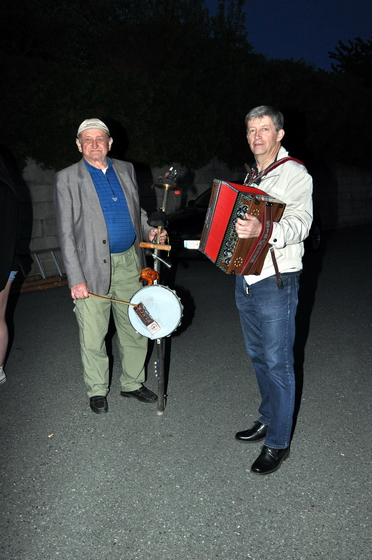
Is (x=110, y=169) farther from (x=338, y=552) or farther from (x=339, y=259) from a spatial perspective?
(x=339, y=259)

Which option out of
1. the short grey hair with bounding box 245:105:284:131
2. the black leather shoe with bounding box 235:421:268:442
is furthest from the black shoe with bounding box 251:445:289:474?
the short grey hair with bounding box 245:105:284:131

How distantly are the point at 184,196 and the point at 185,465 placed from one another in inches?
426

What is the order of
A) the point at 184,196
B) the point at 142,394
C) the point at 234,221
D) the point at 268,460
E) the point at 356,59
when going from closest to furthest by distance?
1. the point at 234,221
2. the point at 268,460
3. the point at 142,394
4. the point at 184,196
5. the point at 356,59

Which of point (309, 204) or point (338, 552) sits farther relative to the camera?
point (309, 204)

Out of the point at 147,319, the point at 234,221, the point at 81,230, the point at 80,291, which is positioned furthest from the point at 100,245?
the point at 234,221

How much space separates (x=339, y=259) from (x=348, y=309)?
437 centimetres

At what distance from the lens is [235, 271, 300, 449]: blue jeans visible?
9.74 ft

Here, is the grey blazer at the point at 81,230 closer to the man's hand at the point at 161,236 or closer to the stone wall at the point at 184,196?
the man's hand at the point at 161,236

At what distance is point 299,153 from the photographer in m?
17.9

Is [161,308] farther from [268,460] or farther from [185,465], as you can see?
[268,460]

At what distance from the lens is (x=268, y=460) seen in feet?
10.2

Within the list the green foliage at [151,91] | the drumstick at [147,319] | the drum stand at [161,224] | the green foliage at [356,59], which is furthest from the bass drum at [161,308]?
the green foliage at [356,59]

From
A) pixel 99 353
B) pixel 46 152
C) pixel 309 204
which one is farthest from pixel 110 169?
pixel 46 152

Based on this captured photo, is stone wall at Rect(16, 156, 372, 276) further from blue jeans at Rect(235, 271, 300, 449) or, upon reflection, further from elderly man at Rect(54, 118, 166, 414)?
blue jeans at Rect(235, 271, 300, 449)
